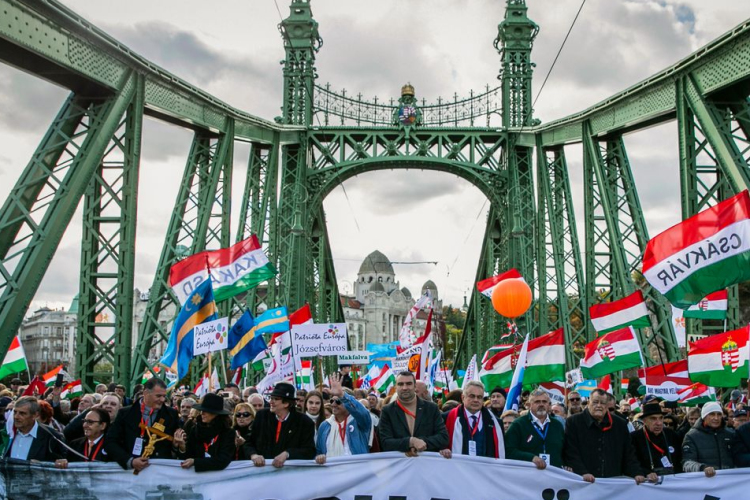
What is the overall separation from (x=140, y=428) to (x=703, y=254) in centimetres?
662

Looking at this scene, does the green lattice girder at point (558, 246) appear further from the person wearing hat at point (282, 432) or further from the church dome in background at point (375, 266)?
the church dome in background at point (375, 266)

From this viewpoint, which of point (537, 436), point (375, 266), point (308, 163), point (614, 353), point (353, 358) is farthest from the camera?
point (375, 266)

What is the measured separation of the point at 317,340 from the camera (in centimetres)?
1588

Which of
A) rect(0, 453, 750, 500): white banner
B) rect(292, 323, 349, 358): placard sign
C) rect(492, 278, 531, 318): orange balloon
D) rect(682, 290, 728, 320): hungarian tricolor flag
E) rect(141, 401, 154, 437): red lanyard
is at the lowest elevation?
rect(0, 453, 750, 500): white banner

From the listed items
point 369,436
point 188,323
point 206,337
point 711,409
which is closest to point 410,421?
point 369,436

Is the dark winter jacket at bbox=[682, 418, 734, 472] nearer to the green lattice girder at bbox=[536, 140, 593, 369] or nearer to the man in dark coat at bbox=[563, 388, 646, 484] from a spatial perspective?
the man in dark coat at bbox=[563, 388, 646, 484]

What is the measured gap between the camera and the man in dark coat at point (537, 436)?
7641mm

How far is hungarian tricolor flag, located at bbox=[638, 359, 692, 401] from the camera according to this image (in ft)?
45.1

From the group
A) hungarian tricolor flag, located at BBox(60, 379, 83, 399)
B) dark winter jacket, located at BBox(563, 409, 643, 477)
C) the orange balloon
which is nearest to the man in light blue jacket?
dark winter jacket, located at BBox(563, 409, 643, 477)

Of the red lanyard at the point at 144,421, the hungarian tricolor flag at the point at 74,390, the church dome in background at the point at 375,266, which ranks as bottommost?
the red lanyard at the point at 144,421

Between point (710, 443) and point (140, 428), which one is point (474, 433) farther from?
point (140, 428)

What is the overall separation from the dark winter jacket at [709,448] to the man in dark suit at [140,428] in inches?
183

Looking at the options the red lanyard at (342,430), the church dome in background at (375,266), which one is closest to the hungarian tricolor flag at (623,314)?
the red lanyard at (342,430)

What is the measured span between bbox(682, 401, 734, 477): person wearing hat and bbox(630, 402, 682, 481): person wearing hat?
18 cm
